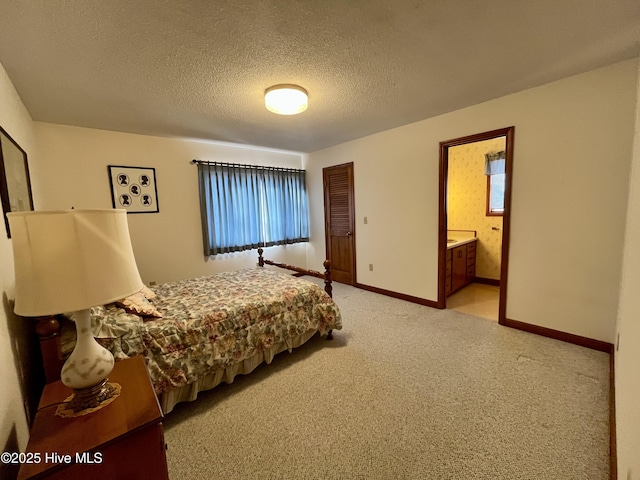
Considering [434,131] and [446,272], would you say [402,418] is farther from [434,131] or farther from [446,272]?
[434,131]

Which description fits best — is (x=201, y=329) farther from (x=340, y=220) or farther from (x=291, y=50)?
(x=340, y=220)

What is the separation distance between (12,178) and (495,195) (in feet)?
18.1

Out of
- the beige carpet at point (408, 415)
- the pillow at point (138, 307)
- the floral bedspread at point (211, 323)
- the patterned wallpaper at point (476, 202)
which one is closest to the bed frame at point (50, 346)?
the floral bedspread at point (211, 323)

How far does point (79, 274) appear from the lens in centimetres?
85

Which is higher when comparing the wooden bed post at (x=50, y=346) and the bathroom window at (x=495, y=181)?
the bathroom window at (x=495, y=181)

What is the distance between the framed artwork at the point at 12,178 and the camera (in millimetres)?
1489

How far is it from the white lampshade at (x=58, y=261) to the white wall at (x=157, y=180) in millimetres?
2796

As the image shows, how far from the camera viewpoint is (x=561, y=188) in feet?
7.86

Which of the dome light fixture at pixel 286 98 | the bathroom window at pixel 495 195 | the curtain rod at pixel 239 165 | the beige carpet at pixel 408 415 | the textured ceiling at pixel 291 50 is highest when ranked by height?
the textured ceiling at pixel 291 50

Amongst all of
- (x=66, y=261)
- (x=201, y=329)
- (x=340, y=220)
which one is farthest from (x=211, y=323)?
(x=340, y=220)

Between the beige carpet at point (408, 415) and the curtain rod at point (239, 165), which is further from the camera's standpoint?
the curtain rod at point (239, 165)

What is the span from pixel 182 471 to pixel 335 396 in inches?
38.9

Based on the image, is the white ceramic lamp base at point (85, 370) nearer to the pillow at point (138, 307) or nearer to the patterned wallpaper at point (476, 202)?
the pillow at point (138, 307)

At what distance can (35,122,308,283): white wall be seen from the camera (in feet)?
9.72
